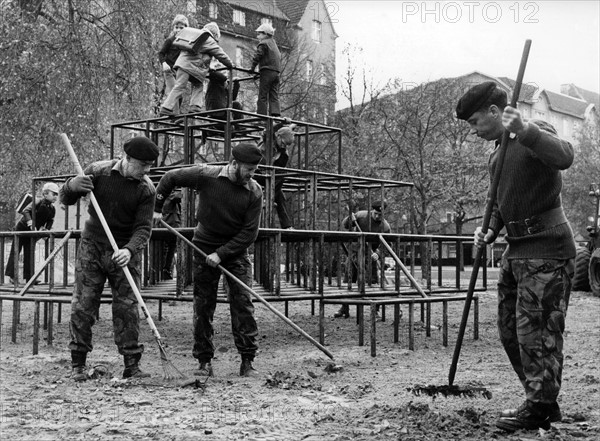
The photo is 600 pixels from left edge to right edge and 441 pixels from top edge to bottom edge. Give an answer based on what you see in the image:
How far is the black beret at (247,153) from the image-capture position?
759cm

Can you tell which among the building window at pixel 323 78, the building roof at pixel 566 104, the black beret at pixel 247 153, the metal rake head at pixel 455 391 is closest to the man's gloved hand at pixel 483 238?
the metal rake head at pixel 455 391

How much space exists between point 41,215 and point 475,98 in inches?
403

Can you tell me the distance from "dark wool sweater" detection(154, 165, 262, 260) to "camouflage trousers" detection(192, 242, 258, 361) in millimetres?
168

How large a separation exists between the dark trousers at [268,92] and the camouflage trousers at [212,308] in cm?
561

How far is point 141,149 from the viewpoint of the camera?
7.37 meters

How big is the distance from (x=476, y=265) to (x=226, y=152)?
5704 mm

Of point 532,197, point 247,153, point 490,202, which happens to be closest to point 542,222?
point 532,197

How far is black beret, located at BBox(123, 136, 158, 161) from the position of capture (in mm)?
7352

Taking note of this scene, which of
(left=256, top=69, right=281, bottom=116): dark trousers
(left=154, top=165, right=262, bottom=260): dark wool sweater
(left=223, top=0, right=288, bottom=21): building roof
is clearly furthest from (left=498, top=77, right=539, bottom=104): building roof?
(left=154, top=165, right=262, bottom=260): dark wool sweater

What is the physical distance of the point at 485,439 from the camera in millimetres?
5062

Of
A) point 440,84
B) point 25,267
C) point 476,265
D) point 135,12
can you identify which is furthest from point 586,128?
point 476,265

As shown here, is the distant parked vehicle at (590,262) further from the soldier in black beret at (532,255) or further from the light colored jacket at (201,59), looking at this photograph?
the soldier in black beret at (532,255)

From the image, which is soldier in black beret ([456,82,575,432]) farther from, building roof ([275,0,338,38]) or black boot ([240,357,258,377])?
building roof ([275,0,338,38])

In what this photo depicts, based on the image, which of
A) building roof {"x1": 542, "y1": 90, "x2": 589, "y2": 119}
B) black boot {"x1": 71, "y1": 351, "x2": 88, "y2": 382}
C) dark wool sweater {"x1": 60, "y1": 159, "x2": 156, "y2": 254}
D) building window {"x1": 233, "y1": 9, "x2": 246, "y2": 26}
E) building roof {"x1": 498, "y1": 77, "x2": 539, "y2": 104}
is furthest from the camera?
building roof {"x1": 542, "y1": 90, "x2": 589, "y2": 119}
